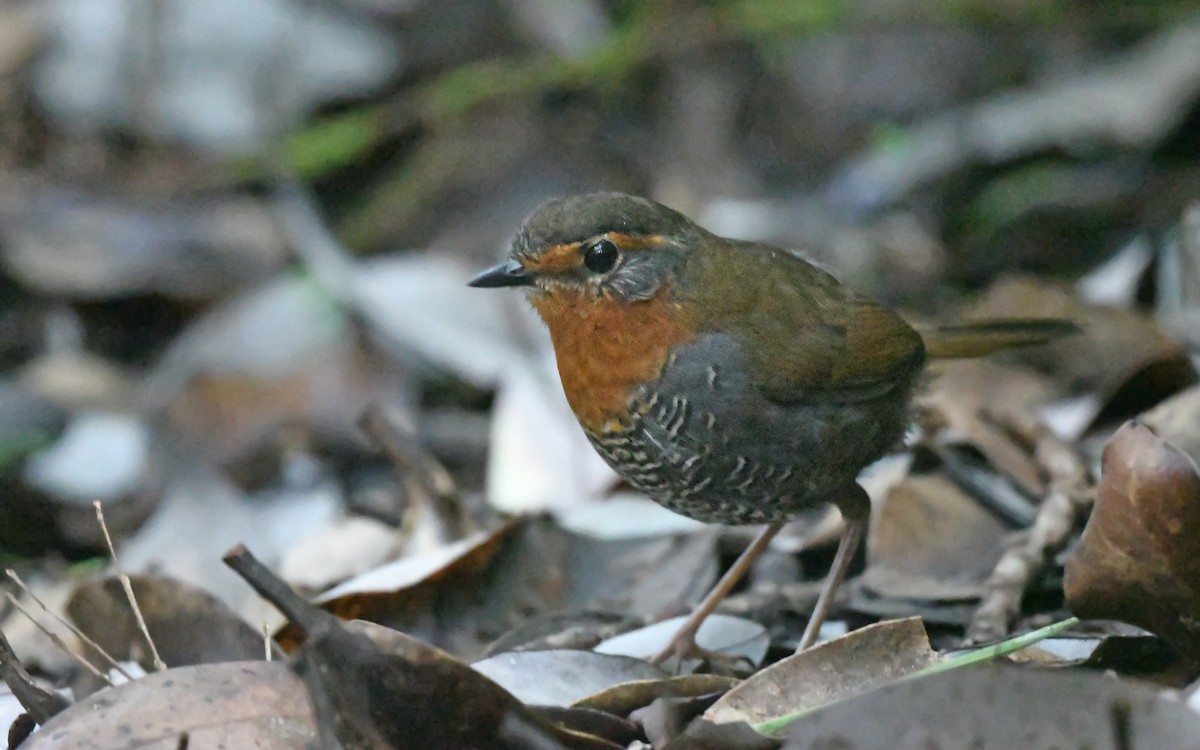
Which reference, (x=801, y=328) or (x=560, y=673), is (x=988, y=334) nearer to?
(x=801, y=328)

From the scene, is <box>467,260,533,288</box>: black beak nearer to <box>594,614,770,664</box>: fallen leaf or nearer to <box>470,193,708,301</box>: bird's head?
<box>470,193,708,301</box>: bird's head

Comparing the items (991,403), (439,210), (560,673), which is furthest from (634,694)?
(439,210)

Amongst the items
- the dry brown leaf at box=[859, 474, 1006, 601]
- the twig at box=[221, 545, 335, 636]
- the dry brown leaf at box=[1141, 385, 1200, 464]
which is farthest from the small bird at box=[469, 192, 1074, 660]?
the twig at box=[221, 545, 335, 636]

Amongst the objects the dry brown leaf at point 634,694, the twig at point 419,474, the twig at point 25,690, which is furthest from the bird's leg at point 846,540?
the twig at point 25,690

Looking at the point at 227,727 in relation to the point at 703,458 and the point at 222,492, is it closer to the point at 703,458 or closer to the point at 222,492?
the point at 703,458

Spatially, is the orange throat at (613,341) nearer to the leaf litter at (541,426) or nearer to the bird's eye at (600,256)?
the bird's eye at (600,256)

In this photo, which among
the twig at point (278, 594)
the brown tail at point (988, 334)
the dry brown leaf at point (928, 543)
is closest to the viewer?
the twig at point (278, 594)
